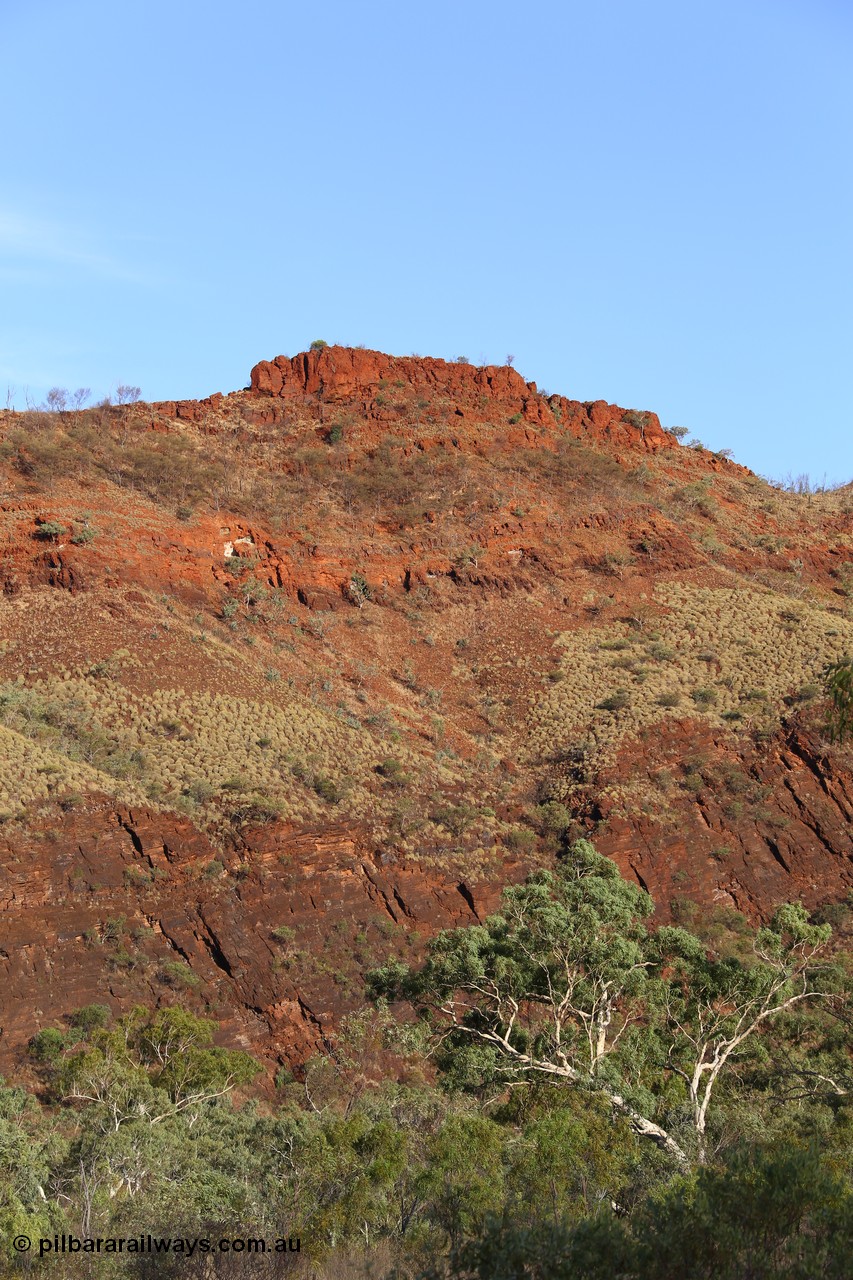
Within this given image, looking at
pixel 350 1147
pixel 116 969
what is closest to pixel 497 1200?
→ pixel 350 1147

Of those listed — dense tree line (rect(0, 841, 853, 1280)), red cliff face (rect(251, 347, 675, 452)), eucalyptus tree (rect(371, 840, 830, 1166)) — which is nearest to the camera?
dense tree line (rect(0, 841, 853, 1280))

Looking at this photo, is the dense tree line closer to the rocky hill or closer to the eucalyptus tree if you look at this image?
the eucalyptus tree

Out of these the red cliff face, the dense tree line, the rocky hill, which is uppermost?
the red cliff face

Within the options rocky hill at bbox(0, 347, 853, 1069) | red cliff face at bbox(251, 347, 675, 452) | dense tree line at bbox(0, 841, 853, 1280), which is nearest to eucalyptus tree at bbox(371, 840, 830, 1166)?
dense tree line at bbox(0, 841, 853, 1280)

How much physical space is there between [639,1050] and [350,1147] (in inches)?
206

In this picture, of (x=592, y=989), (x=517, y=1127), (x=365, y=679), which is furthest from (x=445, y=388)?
(x=517, y=1127)

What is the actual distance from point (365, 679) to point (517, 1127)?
30.0 m

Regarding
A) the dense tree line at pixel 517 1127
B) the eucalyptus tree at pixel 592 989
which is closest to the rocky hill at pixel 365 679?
the dense tree line at pixel 517 1127

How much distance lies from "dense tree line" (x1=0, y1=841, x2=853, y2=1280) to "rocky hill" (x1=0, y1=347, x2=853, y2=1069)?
4336mm

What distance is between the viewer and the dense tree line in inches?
472

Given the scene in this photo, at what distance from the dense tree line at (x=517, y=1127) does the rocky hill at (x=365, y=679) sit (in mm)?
4336

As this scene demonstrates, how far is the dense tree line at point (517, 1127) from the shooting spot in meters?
12.0

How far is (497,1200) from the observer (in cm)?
1563

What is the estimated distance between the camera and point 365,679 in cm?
4912
